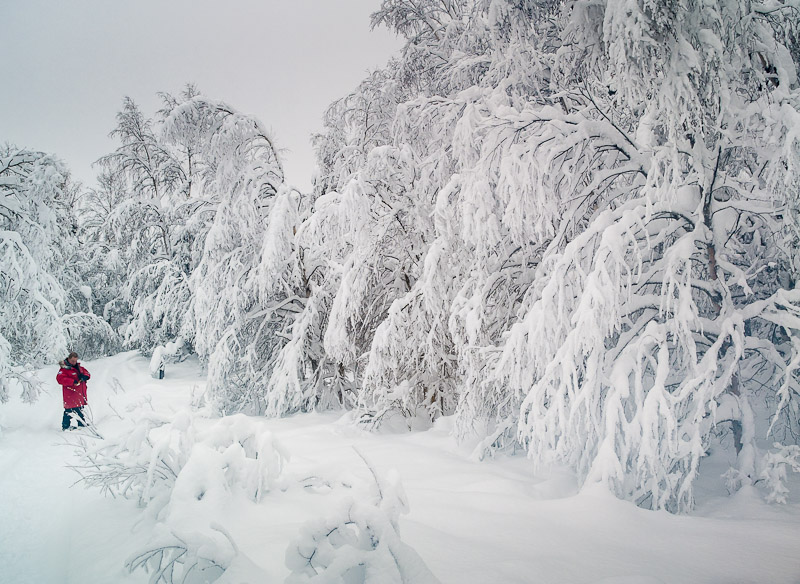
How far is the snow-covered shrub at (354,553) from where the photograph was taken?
1532mm

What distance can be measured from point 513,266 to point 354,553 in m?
3.55

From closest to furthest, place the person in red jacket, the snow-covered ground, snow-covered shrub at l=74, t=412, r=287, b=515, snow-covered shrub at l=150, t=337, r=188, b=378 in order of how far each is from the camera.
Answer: the snow-covered ground, snow-covered shrub at l=74, t=412, r=287, b=515, the person in red jacket, snow-covered shrub at l=150, t=337, r=188, b=378

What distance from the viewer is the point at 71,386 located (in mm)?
6898

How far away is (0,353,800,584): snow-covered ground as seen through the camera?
196 centimetres

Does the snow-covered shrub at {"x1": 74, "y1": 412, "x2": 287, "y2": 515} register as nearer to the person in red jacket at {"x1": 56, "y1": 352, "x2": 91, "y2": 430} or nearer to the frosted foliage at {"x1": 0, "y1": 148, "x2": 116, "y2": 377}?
the person in red jacket at {"x1": 56, "y1": 352, "x2": 91, "y2": 430}

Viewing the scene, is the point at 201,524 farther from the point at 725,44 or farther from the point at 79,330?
the point at 79,330

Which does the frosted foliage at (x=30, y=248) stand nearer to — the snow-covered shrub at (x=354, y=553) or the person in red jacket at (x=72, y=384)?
the person in red jacket at (x=72, y=384)

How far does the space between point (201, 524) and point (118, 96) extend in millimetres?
14779

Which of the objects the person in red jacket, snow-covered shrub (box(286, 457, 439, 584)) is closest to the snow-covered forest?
snow-covered shrub (box(286, 457, 439, 584))

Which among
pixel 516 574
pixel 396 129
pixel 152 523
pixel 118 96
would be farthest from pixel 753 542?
pixel 118 96

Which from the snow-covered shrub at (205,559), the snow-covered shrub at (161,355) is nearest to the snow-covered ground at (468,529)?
the snow-covered shrub at (205,559)

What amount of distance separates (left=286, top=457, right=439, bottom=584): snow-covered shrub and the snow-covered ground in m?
0.07

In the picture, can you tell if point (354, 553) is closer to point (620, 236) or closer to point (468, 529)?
point (468, 529)

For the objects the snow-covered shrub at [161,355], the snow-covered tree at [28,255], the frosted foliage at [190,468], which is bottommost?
the snow-covered shrub at [161,355]
